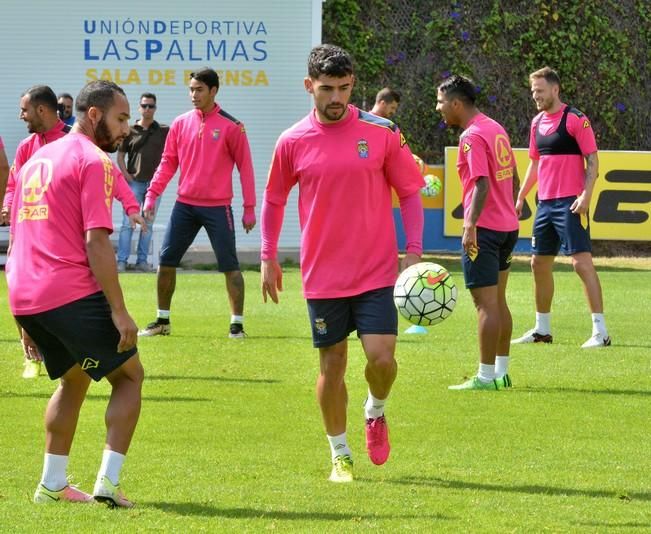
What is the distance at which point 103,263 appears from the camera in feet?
20.6

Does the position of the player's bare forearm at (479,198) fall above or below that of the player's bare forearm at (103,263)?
below

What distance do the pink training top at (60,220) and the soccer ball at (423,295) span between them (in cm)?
220

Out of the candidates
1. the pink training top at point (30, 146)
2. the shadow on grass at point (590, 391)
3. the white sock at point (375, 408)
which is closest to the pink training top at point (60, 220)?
the white sock at point (375, 408)

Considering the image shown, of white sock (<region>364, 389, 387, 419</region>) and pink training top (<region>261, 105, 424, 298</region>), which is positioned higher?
pink training top (<region>261, 105, 424, 298</region>)

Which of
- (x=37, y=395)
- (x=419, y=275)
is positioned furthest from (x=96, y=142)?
(x=37, y=395)

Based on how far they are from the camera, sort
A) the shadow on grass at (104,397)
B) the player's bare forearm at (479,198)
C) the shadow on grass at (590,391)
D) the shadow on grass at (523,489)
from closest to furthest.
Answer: the shadow on grass at (523,489)
the shadow on grass at (104,397)
the player's bare forearm at (479,198)
the shadow on grass at (590,391)

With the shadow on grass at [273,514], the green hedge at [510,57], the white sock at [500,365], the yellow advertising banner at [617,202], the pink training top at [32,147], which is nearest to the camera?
the shadow on grass at [273,514]

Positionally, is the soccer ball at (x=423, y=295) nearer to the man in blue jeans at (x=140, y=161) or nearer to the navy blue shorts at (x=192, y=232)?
the navy blue shorts at (x=192, y=232)

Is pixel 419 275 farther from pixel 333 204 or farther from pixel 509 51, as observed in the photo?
pixel 509 51

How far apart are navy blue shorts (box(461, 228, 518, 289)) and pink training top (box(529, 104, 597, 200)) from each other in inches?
109

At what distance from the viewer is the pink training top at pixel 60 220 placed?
629cm

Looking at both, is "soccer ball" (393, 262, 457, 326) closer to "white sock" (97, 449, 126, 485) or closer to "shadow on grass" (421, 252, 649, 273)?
"white sock" (97, 449, 126, 485)

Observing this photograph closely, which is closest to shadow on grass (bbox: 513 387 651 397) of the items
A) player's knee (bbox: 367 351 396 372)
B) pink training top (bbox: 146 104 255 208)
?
player's knee (bbox: 367 351 396 372)

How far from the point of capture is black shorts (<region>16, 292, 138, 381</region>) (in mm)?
6391
